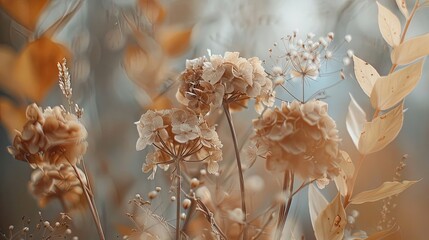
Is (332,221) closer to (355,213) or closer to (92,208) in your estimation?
(355,213)

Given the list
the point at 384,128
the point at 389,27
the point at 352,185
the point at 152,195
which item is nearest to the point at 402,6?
the point at 389,27

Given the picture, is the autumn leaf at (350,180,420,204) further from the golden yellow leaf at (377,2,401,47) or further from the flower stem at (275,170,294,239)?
the golden yellow leaf at (377,2,401,47)

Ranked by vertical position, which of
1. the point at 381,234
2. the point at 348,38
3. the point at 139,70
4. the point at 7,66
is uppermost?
the point at 7,66

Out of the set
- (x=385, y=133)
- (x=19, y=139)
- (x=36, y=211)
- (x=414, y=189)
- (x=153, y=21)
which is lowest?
(x=414, y=189)

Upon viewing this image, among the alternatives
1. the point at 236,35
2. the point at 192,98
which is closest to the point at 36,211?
the point at 192,98

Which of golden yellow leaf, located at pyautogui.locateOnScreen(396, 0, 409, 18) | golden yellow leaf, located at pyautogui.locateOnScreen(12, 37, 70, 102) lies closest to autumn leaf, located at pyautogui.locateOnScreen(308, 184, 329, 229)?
golden yellow leaf, located at pyautogui.locateOnScreen(396, 0, 409, 18)

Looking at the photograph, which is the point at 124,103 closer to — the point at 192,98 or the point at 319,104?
the point at 192,98
